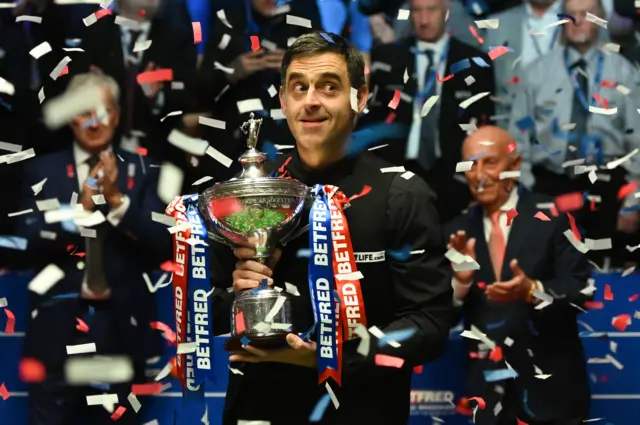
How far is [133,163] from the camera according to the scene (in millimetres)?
2838

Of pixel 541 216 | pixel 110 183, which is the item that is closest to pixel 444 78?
pixel 541 216

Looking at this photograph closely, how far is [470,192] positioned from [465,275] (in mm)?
272

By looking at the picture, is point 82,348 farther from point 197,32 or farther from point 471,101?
point 471,101

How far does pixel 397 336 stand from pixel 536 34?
122 cm

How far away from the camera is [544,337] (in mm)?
2791

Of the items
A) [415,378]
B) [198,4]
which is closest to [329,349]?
[415,378]

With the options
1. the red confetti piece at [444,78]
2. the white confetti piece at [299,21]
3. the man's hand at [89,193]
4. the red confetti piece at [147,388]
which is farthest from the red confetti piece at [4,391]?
the red confetti piece at [444,78]

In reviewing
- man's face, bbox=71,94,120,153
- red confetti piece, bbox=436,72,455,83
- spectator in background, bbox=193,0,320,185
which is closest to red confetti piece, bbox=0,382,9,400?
man's face, bbox=71,94,120,153

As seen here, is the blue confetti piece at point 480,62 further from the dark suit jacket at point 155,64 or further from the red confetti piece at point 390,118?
the dark suit jacket at point 155,64


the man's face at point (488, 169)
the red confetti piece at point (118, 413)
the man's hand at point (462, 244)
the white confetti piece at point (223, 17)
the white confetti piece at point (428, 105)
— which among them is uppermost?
the white confetti piece at point (223, 17)

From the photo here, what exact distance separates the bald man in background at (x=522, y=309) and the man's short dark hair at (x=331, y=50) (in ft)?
2.18

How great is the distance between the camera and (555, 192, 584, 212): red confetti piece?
9.27ft

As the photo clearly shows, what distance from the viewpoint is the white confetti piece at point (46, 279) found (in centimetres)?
284

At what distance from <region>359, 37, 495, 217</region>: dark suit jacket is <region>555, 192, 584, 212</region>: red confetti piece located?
29cm
